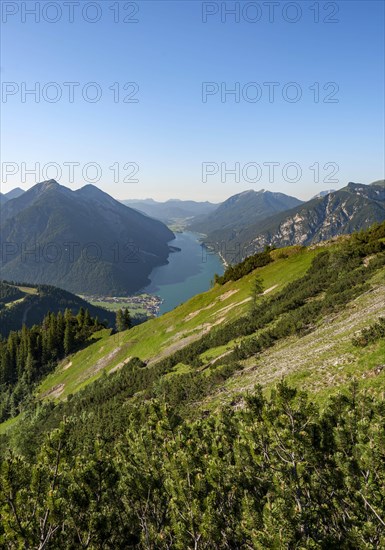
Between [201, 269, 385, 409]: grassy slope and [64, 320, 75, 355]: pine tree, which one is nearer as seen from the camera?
[201, 269, 385, 409]: grassy slope

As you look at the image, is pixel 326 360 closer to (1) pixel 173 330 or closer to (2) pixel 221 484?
(2) pixel 221 484

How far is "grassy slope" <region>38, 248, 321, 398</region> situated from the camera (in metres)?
67.7

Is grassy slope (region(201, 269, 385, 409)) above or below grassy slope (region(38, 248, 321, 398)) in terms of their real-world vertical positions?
above

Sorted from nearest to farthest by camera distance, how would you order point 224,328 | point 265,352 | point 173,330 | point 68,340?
point 265,352
point 224,328
point 173,330
point 68,340

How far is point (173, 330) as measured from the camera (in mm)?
76500

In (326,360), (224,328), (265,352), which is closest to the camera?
(326,360)

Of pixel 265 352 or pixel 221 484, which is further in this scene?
pixel 265 352

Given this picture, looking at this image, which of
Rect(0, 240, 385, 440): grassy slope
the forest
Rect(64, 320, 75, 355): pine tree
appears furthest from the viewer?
Rect(64, 320, 75, 355): pine tree

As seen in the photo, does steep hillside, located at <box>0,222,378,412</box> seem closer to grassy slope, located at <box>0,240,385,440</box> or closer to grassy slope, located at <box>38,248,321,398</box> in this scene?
grassy slope, located at <box>38,248,321,398</box>

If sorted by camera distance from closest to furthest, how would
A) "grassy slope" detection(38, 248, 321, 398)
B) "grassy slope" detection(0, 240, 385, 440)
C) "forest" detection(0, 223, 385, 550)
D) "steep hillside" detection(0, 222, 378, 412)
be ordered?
"forest" detection(0, 223, 385, 550) < "grassy slope" detection(0, 240, 385, 440) < "steep hillside" detection(0, 222, 378, 412) < "grassy slope" detection(38, 248, 321, 398)

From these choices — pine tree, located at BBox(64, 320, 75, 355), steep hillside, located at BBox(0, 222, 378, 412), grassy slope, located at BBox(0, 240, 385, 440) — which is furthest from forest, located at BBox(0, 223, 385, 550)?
pine tree, located at BBox(64, 320, 75, 355)

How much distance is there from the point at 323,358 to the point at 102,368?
64132mm

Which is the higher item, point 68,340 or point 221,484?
point 221,484

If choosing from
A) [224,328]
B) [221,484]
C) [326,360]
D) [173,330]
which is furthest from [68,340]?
[221,484]
